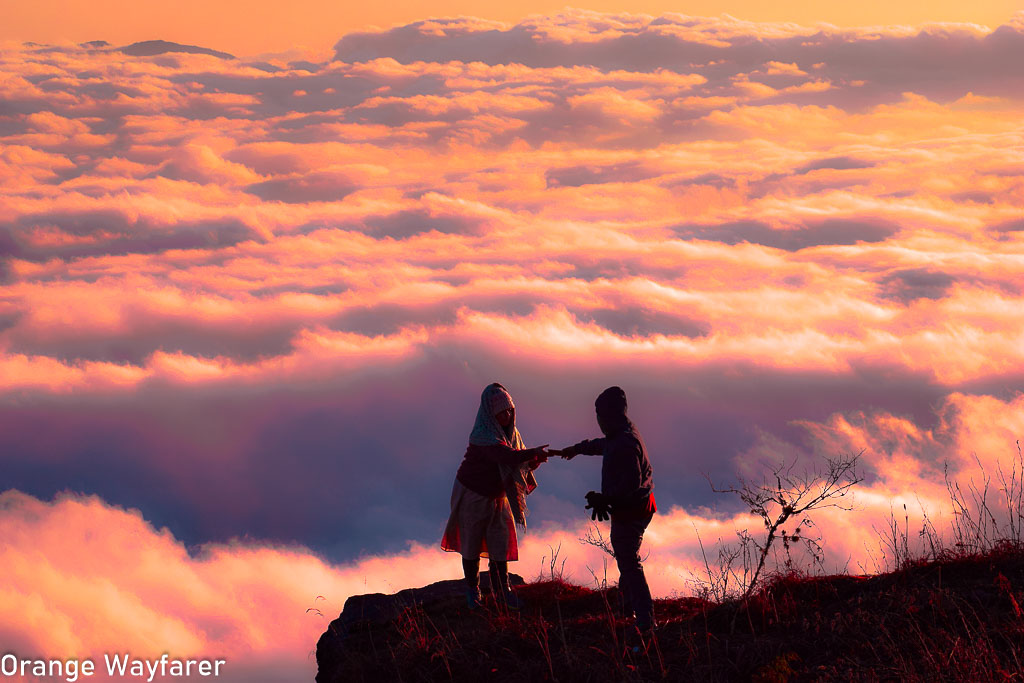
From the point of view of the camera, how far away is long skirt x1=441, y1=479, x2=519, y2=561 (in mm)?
9406

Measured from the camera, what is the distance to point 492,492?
9438mm

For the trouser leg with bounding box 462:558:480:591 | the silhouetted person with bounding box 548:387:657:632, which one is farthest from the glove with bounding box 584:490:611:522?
the trouser leg with bounding box 462:558:480:591

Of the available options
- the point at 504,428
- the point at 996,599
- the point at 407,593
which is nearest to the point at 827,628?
the point at 996,599

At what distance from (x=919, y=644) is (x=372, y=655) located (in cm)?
489

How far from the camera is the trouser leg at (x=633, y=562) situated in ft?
26.1

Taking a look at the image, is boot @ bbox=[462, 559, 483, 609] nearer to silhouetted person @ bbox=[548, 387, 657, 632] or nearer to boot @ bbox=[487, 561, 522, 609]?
boot @ bbox=[487, 561, 522, 609]

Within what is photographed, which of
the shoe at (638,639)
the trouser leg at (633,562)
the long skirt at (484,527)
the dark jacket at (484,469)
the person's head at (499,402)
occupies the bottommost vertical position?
the shoe at (638,639)

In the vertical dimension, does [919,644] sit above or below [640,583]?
below

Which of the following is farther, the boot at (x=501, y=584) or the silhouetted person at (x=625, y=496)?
the boot at (x=501, y=584)

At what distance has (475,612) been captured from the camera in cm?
944

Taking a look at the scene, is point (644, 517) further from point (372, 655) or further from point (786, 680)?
point (372, 655)

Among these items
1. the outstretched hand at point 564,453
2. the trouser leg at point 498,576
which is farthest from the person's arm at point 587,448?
the trouser leg at point 498,576

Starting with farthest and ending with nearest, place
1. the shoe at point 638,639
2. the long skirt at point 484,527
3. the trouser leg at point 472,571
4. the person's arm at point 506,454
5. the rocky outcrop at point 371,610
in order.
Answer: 1. the rocky outcrop at point 371,610
2. the trouser leg at point 472,571
3. the long skirt at point 484,527
4. the person's arm at point 506,454
5. the shoe at point 638,639

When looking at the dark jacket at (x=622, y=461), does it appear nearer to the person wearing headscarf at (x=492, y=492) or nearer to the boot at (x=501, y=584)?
the person wearing headscarf at (x=492, y=492)
